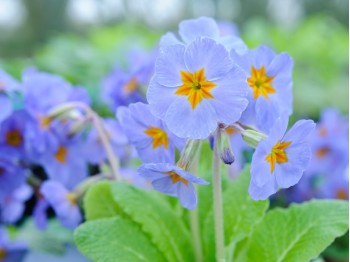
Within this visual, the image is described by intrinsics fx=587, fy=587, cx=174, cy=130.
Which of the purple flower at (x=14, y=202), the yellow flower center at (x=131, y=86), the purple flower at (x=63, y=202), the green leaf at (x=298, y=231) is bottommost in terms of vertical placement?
the green leaf at (x=298, y=231)

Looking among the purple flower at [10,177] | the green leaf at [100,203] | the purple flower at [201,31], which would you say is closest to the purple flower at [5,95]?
the purple flower at [10,177]

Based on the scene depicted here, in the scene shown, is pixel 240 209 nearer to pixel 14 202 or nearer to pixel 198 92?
pixel 198 92

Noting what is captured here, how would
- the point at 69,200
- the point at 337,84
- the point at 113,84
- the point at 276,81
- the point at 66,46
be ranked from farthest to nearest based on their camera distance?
the point at 66,46 → the point at 337,84 → the point at 113,84 → the point at 69,200 → the point at 276,81

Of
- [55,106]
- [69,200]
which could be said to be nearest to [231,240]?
[69,200]

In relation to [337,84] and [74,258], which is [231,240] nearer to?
[74,258]

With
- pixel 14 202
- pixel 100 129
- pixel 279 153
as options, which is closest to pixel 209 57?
pixel 279 153

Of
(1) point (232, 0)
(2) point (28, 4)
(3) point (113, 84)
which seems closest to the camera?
(3) point (113, 84)

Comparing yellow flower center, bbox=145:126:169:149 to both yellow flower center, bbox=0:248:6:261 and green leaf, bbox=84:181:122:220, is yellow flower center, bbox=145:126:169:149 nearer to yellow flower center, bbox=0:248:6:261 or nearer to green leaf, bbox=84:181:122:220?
green leaf, bbox=84:181:122:220

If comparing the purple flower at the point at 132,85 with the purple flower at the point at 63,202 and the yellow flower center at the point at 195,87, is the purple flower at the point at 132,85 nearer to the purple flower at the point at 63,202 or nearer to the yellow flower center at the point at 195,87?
the purple flower at the point at 63,202
